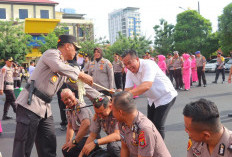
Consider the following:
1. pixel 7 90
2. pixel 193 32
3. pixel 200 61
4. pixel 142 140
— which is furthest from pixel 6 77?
pixel 193 32

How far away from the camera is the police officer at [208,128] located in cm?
180

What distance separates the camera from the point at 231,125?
5.85 meters

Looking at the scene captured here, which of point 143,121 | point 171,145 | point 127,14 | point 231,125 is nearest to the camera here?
point 143,121

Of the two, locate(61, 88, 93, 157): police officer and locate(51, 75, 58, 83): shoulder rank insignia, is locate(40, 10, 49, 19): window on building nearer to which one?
locate(61, 88, 93, 157): police officer

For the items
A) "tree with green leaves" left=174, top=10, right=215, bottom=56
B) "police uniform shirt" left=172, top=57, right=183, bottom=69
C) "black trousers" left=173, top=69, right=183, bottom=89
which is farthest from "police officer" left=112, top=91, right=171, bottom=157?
"tree with green leaves" left=174, top=10, right=215, bottom=56

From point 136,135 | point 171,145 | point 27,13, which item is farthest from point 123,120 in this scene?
point 27,13

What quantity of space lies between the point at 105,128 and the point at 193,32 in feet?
90.3

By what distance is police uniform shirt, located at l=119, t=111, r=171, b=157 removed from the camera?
2512 mm

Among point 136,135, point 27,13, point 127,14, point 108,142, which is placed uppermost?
point 127,14

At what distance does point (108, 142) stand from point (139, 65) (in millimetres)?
1117

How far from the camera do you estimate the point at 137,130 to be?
2613 mm

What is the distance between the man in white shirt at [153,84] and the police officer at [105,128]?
1.48 ft

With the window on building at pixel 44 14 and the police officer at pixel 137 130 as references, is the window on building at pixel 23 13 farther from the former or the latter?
the police officer at pixel 137 130

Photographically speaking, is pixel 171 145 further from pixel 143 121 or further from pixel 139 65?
pixel 143 121
